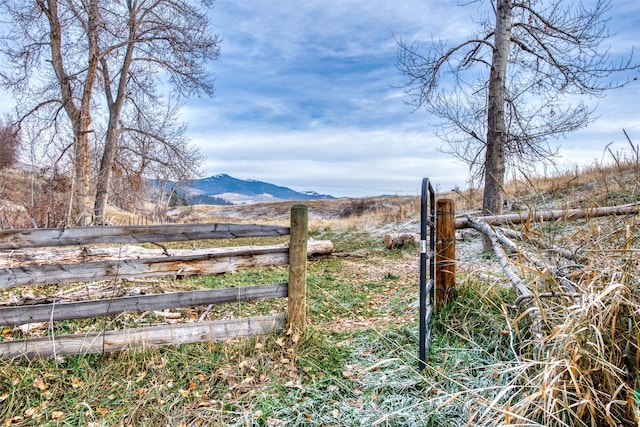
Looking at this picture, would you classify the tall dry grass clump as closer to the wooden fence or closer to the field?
the field

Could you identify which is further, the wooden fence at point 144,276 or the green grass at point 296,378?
the wooden fence at point 144,276

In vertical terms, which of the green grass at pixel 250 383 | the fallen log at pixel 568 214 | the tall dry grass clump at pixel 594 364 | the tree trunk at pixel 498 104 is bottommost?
the green grass at pixel 250 383

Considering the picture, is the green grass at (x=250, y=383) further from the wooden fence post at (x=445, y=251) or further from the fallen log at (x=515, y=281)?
the fallen log at (x=515, y=281)

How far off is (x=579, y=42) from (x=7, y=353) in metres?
11.8

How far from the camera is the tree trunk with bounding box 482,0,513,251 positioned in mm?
8297

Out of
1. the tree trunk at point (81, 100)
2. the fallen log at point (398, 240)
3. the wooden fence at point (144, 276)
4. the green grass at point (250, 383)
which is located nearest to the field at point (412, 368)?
the green grass at point (250, 383)

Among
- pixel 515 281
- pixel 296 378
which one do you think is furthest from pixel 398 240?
pixel 296 378

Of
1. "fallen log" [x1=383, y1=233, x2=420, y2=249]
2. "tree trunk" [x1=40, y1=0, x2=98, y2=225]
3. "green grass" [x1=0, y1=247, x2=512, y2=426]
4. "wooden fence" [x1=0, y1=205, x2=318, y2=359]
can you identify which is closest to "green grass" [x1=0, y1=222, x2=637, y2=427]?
"green grass" [x1=0, y1=247, x2=512, y2=426]

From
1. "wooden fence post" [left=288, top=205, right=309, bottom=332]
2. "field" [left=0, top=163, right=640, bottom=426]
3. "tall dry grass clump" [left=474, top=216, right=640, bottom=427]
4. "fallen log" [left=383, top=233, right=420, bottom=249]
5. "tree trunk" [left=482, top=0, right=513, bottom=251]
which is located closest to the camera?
"tall dry grass clump" [left=474, top=216, right=640, bottom=427]

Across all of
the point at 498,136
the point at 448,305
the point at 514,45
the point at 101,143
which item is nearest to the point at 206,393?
the point at 448,305

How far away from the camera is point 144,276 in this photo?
3582 millimetres

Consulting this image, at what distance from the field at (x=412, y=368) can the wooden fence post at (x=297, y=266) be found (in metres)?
0.20

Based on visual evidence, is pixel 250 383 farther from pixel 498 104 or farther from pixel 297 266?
pixel 498 104

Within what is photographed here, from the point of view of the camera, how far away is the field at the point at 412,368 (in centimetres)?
190
